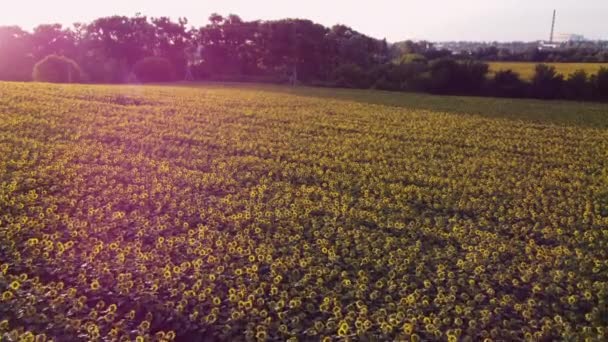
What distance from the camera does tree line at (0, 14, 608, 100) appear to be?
163ft

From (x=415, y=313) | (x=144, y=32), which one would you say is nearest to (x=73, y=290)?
(x=415, y=313)

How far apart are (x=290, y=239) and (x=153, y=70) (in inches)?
1947

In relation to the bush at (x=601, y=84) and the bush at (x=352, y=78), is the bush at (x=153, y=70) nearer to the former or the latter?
the bush at (x=352, y=78)

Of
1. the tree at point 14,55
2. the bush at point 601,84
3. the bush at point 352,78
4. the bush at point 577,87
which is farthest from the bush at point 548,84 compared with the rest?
the tree at point 14,55

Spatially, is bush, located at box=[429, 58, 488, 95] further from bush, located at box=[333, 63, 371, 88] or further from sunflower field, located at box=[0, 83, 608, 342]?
sunflower field, located at box=[0, 83, 608, 342]

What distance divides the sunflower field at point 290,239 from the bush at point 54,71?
3000 cm

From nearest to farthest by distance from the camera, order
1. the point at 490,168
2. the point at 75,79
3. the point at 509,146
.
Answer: the point at 490,168, the point at 509,146, the point at 75,79

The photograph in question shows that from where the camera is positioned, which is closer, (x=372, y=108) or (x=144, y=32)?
(x=372, y=108)

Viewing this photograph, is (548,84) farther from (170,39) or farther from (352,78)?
(170,39)

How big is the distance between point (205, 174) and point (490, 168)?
7212 millimetres

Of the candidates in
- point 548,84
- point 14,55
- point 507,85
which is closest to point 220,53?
point 14,55

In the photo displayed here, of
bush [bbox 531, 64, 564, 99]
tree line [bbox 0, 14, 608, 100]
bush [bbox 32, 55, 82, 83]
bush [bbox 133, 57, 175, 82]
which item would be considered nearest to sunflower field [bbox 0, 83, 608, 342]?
bush [bbox 531, 64, 564, 99]

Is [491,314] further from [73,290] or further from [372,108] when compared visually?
[372,108]

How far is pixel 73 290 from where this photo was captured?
221 inches
